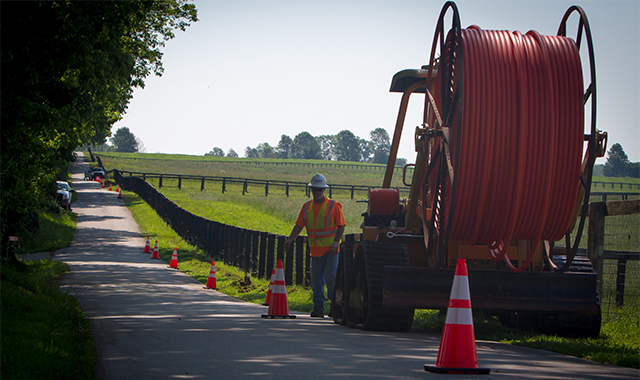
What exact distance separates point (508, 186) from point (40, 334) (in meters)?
4.98

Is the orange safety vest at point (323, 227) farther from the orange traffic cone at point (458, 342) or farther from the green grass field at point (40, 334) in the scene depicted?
the orange traffic cone at point (458, 342)

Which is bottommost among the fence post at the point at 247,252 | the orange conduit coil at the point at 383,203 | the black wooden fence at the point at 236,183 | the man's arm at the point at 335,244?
the fence post at the point at 247,252

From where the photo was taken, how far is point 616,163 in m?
172

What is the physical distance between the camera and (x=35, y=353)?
5.61 metres

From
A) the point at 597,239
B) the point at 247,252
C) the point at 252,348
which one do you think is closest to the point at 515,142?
the point at 597,239

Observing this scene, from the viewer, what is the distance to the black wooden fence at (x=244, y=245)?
52.2 ft

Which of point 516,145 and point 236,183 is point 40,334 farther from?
point 236,183

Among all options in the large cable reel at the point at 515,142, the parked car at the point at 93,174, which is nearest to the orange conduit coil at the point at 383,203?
the large cable reel at the point at 515,142

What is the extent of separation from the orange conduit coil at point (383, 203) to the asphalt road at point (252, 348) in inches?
68.7

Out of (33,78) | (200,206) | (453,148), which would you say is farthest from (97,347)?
(200,206)

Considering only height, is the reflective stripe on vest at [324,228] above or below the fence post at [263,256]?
above

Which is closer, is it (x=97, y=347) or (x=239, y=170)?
(x=97, y=347)

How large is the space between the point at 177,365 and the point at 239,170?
100266 millimetres

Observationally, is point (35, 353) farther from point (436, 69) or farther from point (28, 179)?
point (28, 179)
